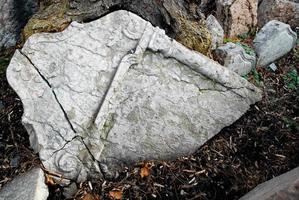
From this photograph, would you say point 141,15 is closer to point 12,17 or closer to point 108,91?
point 108,91

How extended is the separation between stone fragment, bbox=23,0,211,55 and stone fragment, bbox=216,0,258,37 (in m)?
0.60

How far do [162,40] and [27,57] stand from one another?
91 cm

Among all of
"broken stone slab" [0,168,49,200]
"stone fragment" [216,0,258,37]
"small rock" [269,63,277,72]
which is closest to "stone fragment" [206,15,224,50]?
"stone fragment" [216,0,258,37]

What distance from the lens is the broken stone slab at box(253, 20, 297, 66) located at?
10.7 feet

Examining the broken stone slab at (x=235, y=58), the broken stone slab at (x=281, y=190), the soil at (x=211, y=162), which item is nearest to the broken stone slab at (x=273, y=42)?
the broken stone slab at (x=235, y=58)

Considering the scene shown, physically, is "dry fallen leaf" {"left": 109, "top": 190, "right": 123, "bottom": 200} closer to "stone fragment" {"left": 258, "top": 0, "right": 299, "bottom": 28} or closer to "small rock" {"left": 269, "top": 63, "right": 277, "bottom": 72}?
"small rock" {"left": 269, "top": 63, "right": 277, "bottom": 72}

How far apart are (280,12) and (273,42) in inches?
Answer: 21.7

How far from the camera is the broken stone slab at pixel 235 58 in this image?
3.06 m

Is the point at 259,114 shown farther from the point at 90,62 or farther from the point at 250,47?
the point at 90,62

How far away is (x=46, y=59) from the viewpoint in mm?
2623

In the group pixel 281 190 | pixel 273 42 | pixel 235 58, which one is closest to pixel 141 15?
pixel 235 58

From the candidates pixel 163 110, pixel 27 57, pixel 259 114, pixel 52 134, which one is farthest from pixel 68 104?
pixel 259 114

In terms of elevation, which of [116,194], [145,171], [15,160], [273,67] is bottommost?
[15,160]

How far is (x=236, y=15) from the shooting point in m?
3.52
